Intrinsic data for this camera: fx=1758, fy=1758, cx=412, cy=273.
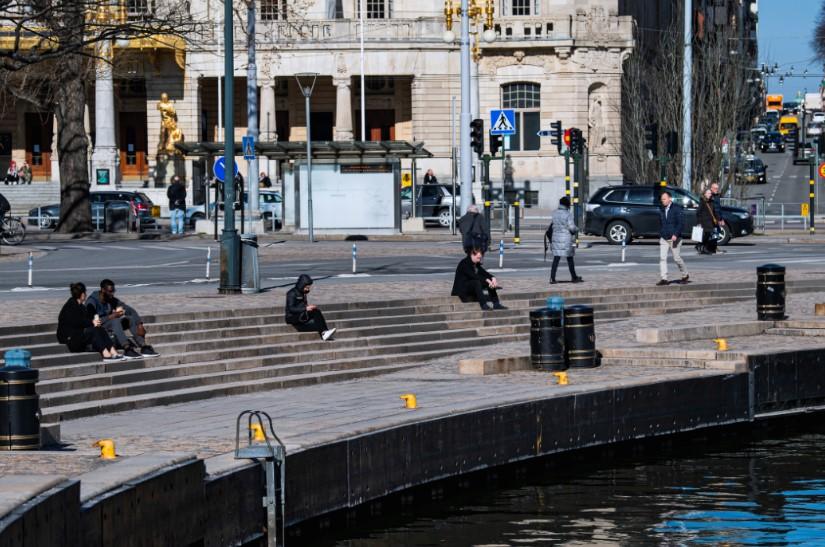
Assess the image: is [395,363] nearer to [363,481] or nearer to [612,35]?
[363,481]

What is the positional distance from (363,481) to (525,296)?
12.9 meters

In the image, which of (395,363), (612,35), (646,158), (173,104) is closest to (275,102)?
(173,104)

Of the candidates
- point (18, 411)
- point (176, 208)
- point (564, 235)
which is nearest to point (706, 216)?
point (564, 235)

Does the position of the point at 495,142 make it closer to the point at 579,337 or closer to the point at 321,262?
the point at 321,262

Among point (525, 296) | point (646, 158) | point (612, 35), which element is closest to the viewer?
point (525, 296)

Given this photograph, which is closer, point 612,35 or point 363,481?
point 363,481

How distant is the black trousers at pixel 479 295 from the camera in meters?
28.4

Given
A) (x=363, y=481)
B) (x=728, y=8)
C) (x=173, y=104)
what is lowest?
(x=363, y=481)

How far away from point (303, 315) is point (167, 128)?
53187mm

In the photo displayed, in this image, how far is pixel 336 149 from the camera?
5188cm

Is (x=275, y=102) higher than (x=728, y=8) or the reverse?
the reverse

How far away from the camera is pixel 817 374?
2489 centimetres

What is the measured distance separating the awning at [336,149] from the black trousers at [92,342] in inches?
1164

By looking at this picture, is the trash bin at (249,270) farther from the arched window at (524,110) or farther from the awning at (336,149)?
the arched window at (524,110)
